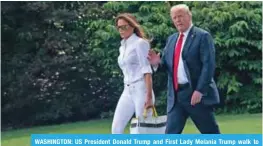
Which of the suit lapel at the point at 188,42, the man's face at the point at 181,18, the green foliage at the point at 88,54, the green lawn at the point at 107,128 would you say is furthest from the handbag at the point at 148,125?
the green foliage at the point at 88,54

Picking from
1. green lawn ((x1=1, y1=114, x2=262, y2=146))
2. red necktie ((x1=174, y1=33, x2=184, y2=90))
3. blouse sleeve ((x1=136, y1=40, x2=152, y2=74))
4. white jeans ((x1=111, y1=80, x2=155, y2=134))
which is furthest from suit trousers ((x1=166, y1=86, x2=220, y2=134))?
green lawn ((x1=1, y1=114, x2=262, y2=146))

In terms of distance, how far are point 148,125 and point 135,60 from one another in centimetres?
69

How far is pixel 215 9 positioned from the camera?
47.4ft

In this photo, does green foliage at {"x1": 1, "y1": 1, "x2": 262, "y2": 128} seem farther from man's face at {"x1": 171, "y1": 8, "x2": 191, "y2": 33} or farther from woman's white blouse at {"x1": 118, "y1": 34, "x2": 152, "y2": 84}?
man's face at {"x1": 171, "y1": 8, "x2": 191, "y2": 33}

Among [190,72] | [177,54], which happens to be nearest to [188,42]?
[177,54]

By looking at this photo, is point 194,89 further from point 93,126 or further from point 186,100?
point 93,126

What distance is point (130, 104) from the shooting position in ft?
23.7

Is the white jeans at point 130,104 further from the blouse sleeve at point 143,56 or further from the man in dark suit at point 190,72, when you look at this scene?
the man in dark suit at point 190,72

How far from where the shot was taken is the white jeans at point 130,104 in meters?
7.11

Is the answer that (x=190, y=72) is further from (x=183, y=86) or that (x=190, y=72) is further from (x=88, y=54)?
(x=88, y=54)

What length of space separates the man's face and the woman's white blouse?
0.59m

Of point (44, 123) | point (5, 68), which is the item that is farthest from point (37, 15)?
point (44, 123)

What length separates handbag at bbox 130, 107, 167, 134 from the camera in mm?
6887

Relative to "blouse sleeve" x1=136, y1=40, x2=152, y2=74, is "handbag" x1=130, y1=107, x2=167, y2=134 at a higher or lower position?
lower
